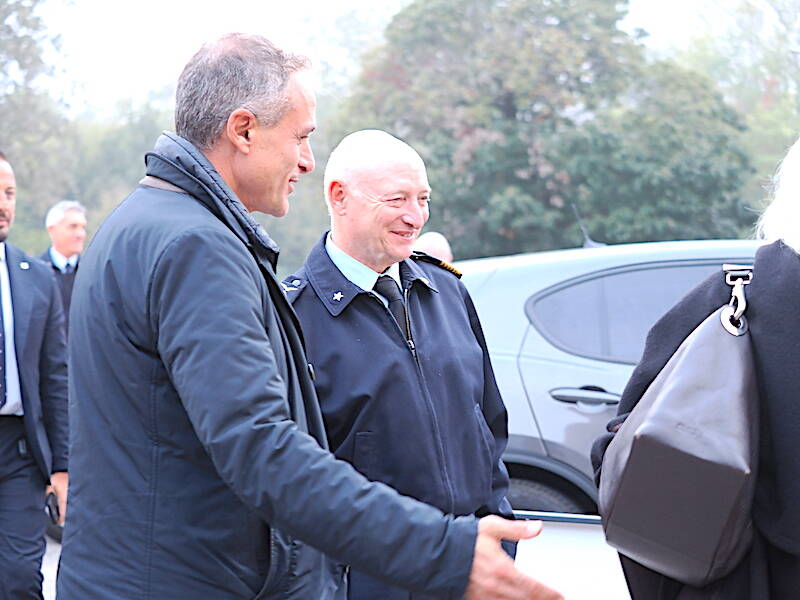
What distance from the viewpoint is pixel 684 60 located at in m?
34.2

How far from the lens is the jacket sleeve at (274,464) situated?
5.81 ft

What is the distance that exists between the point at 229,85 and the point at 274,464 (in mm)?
731

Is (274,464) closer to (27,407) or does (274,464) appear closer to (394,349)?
(394,349)

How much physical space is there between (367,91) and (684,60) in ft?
45.4

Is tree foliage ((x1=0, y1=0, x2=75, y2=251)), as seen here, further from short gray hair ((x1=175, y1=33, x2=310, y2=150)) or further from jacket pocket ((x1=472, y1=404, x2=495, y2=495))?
short gray hair ((x1=175, y1=33, x2=310, y2=150))

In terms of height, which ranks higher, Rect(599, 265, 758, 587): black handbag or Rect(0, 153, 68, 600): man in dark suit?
Rect(599, 265, 758, 587): black handbag

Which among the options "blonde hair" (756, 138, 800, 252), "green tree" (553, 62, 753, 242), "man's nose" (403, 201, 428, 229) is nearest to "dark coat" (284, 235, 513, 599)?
"man's nose" (403, 201, 428, 229)

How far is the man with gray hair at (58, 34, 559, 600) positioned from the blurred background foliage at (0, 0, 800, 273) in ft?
61.4

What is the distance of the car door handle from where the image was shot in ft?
16.8

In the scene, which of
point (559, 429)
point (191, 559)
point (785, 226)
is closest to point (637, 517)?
point (785, 226)

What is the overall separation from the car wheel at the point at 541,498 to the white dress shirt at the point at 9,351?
224 centimetres

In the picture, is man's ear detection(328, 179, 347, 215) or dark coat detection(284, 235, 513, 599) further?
man's ear detection(328, 179, 347, 215)

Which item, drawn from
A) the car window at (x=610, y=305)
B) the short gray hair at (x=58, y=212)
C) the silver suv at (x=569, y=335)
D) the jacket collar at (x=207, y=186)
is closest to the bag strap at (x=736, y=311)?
the jacket collar at (x=207, y=186)

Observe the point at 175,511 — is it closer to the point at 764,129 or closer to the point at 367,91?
the point at 367,91
